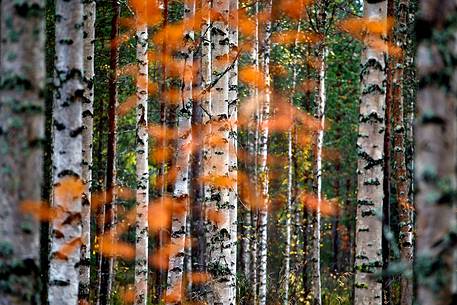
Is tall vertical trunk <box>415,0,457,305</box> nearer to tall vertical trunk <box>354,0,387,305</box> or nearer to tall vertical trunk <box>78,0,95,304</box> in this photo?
tall vertical trunk <box>354,0,387,305</box>

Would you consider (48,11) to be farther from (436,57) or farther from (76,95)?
(436,57)

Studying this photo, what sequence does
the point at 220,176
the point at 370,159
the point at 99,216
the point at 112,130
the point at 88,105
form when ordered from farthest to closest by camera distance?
the point at 99,216
the point at 112,130
the point at 88,105
the point at 220,176
the point at 370,159

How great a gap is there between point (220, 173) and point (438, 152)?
556 cm

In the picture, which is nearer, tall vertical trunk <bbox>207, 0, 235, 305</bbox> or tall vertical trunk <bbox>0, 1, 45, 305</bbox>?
tall vertical trunk <bbox>0, 1, 45, 305</bbox>

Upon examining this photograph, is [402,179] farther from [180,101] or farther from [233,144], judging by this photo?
[180,101]

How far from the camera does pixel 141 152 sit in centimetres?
1098

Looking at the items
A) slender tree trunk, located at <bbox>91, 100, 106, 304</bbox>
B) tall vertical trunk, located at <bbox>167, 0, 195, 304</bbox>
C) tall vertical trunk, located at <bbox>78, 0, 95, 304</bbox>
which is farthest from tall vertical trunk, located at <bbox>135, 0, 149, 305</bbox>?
tall vertical trunk, located at <bbox>78, 0, 95, 304</bbox>

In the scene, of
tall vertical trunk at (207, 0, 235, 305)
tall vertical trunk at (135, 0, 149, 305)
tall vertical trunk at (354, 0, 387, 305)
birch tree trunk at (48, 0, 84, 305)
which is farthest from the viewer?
tall vertical trunk at (135, 0, 149, 305)

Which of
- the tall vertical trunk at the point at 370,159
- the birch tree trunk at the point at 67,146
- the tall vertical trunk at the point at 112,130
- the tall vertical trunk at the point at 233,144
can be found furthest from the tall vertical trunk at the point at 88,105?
the tall vertical trunk at the point at 370,159

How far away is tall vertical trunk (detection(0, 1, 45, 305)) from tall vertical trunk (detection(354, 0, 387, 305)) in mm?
3254

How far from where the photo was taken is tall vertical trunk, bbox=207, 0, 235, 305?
830 centimetres

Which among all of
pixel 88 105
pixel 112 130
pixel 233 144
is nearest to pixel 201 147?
pixel 233 144

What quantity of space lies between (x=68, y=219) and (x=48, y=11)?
989 centimetres

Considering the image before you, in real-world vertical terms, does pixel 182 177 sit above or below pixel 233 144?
below
